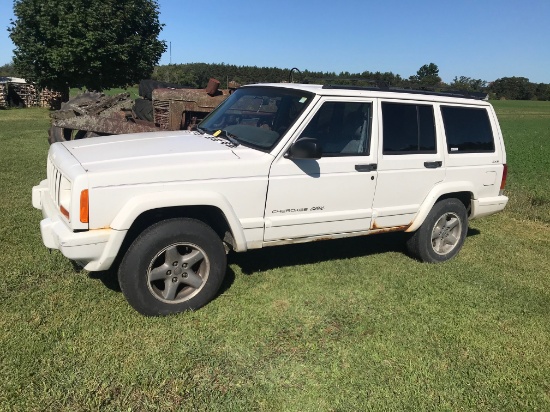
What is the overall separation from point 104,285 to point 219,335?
4.45ft

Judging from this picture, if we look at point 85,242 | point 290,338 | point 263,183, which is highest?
point 263,183

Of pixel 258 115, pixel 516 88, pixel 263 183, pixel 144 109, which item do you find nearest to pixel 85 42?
pixel 144 109

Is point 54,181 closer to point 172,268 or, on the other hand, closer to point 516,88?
point 172,268

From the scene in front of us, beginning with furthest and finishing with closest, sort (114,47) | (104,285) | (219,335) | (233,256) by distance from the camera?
(114,47), (233,256), (104,285), (219,335)

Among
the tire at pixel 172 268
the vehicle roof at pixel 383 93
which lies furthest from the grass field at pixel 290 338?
the vehicle roof at pixel 383 93

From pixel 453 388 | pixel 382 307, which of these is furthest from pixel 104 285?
pixel 453 388

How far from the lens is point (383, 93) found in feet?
15.7

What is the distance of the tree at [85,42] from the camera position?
25906 millimetres

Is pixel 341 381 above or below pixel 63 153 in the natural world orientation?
below

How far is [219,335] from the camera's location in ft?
12.2

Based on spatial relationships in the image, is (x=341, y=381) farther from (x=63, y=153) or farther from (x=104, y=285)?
(x=63, y=153)

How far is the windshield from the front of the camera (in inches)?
170

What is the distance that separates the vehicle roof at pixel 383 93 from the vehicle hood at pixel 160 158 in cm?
95

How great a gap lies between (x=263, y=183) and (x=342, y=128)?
1074 millimetres
